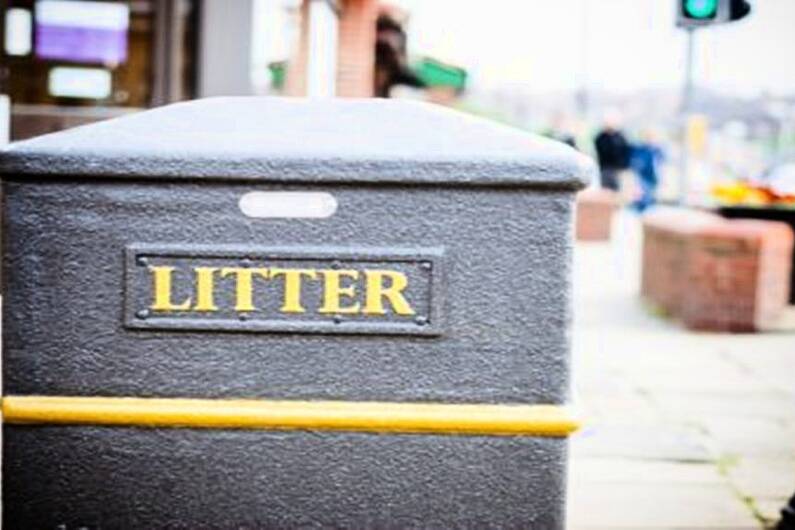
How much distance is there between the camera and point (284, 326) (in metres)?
1.97

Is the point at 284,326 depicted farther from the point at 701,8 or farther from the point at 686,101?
the point at 686,101

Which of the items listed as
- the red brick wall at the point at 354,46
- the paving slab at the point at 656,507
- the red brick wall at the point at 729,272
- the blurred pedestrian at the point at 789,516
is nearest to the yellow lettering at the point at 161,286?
the paving slab at the point at 656,507

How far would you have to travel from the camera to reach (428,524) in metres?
2.03

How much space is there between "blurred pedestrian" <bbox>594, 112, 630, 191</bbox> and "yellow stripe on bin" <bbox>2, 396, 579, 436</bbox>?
1742 cm

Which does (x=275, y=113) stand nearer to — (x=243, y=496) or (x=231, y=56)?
(x=243, y=496)

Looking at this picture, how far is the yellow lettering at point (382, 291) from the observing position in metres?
1.97

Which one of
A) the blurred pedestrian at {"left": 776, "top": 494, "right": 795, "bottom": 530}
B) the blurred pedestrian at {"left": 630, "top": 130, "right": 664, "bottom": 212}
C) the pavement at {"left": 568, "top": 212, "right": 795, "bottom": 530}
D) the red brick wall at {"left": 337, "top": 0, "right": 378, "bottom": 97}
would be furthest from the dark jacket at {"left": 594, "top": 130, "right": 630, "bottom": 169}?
the blurred pedestrian at {"left": 776, "top": 494, "right": 795, "bottom": 530}

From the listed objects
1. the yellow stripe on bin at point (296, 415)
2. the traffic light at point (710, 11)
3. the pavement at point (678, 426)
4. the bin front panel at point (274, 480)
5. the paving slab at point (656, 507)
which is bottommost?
the paving slab at point (656, 507)

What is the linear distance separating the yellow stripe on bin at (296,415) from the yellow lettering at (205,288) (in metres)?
0.16

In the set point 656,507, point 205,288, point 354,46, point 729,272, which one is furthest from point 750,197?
point 205,288

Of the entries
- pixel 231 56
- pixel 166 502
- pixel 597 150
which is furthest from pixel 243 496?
pixel 597 150

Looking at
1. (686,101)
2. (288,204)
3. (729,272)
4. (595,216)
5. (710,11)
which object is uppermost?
(710,11)

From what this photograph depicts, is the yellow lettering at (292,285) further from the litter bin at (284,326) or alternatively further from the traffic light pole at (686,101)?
the traffic light pole at (686,101)

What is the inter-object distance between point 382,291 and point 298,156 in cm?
27
